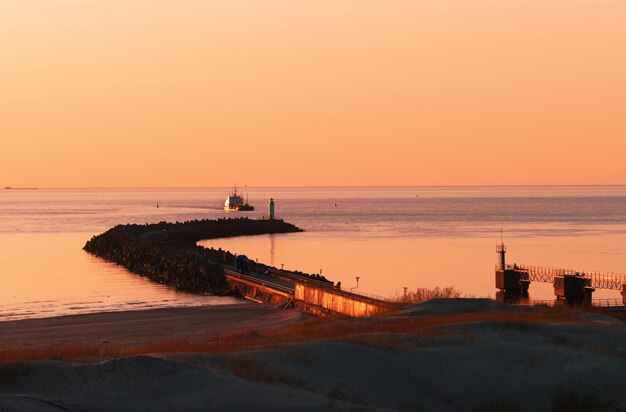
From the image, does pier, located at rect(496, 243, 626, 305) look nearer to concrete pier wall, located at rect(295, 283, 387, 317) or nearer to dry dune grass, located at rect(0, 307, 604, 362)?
concrete pier wall, located at rect(295, 283, 387, 317)

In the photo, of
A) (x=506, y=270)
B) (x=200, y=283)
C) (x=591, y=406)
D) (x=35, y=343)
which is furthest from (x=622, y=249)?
(x=591, y=406)

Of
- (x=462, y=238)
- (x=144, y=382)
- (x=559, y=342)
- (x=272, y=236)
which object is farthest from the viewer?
(x=272, y=236)

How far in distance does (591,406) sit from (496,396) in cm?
186

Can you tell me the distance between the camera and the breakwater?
→ 188ft

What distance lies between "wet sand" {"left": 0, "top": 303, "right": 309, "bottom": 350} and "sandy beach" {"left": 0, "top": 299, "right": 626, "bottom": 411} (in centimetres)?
739

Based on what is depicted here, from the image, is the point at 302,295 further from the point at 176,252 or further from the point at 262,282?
the point at 176,252

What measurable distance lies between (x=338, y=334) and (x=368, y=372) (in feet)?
16.7

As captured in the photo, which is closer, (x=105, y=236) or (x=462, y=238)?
(x=105, y=236)

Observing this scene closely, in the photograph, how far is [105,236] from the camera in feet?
308

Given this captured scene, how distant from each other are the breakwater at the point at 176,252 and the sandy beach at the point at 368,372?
94.4 ft

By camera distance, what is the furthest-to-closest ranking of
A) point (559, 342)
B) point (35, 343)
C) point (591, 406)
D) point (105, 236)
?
1. point (105, 236)
2. point (35, 343)
3. point (559, 342)
4. point (591, 406)

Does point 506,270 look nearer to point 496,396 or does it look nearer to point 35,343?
point 35,343

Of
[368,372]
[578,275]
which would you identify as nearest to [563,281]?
[578,275]

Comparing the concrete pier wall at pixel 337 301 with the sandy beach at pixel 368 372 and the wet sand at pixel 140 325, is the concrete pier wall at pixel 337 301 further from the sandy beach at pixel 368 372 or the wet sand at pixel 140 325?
the sandy beach at pixel 368 372
